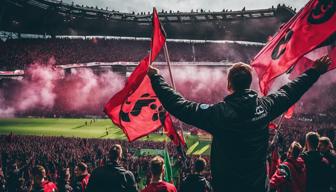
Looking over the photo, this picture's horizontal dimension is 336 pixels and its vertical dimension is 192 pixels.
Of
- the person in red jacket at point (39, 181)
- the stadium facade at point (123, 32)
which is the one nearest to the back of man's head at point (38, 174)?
the person in red jacket at point (39, 181)

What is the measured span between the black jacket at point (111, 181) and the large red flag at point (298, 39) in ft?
7.01

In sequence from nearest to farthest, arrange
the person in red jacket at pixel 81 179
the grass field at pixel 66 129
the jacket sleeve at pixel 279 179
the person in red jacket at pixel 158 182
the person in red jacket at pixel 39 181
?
1. the jacket sleeve at pixel 279 179
2. the person in red jacket at pixel 158 182
3. the person in red jacket at pixel 39 181
4. the person in red jacket at pixel 81 179
5. the grass field at pixel 66 129

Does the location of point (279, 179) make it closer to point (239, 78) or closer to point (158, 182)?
point (158, 182)

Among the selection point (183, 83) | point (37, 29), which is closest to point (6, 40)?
point (37, 29)

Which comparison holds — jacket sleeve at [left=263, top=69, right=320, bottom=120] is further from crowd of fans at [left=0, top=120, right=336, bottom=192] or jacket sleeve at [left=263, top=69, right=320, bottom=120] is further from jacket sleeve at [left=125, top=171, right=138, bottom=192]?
jacket sleeve at [left=125, top=171, right=138, bottom=192]

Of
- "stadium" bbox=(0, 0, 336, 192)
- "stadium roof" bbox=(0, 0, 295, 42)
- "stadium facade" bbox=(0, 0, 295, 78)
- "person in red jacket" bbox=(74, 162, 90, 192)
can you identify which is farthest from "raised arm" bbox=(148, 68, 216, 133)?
"stadium roof" bbox=(0, 0, 295, 42)

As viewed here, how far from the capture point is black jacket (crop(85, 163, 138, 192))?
3.77 m

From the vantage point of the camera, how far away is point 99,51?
38.7 metres

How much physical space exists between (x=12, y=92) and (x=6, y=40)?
8.32 m

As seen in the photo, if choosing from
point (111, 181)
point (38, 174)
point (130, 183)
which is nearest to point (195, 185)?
point (130, 183)

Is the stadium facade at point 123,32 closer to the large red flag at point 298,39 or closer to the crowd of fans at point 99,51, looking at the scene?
the crowd of fans at point 99,51

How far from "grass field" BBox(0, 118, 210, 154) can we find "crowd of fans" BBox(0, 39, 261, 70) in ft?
19.8

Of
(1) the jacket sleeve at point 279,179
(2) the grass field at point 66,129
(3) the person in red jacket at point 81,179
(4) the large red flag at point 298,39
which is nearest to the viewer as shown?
(1) the jacket sleeve at point 279,179

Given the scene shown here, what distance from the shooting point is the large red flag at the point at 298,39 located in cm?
307
